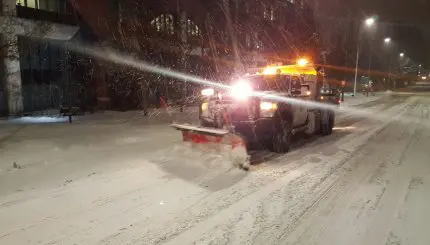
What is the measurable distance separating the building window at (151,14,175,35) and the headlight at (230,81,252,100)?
6.03 metres

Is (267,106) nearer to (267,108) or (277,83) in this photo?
(267,108)

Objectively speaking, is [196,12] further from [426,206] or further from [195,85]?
[426,206]

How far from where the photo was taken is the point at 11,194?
621 cm

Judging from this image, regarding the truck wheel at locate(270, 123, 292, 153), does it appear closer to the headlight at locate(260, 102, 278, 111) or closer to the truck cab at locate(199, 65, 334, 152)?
the truck cab at locate(199, 65, 334, 152)

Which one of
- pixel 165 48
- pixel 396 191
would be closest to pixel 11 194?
pixel 396 191

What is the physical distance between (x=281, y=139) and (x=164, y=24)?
8680mm

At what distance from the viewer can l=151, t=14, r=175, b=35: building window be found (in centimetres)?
1507

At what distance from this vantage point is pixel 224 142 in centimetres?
812

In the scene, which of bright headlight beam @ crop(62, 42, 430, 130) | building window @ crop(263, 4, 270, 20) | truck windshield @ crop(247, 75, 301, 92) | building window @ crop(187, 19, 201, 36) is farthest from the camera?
building window @ crop(263, 4, 270, 20)

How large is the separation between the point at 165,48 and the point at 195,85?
3.11m

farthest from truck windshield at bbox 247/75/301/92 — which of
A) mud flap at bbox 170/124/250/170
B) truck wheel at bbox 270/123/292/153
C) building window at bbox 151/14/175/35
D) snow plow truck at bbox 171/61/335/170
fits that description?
building window at bbox 151/14/175/35

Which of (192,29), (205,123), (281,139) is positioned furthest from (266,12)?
(281,139)

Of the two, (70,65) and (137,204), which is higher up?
(70,65)

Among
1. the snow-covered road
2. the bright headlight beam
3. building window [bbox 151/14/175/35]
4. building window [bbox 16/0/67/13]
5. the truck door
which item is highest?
building window [bbox 16/0/67/13]
